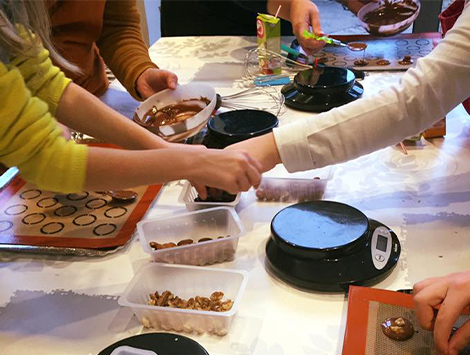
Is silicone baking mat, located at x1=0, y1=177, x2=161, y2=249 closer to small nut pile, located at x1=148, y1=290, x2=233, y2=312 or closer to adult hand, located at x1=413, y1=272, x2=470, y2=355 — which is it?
small nut pile, located at x1=148, y1=290, x2=233, y2=312

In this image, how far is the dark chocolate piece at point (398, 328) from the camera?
1.94 feet

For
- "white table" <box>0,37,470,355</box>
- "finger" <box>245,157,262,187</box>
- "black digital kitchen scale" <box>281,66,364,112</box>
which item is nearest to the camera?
"white table" <box>0,37,470,355</box>

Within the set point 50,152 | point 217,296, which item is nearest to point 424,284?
point 217,296

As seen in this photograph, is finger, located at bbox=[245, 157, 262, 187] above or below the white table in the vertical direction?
above

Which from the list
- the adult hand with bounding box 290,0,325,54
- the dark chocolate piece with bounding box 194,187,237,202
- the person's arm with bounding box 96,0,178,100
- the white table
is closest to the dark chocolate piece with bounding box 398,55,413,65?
the adult hand with bounding box 290,0,325,54

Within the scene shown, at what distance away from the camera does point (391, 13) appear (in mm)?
1485

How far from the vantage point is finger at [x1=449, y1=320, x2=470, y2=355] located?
0.55 m

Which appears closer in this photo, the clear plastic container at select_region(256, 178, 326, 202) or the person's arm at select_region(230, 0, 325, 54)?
the clear plastic container at select_region(256, 178, 326, 202)

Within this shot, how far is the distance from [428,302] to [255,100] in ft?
2.71

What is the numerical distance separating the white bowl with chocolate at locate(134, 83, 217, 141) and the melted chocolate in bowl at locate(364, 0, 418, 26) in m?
0.62

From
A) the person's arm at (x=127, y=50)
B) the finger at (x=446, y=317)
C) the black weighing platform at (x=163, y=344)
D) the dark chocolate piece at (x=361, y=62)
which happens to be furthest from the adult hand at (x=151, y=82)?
the finger at (x=446, y=317)

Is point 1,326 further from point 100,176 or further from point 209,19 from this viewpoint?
point 209,19

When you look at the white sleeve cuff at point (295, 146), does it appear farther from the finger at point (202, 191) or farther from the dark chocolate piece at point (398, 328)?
the dark chocolate piece at point (398, 328)

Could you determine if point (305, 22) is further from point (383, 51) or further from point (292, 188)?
point (292, 188)
